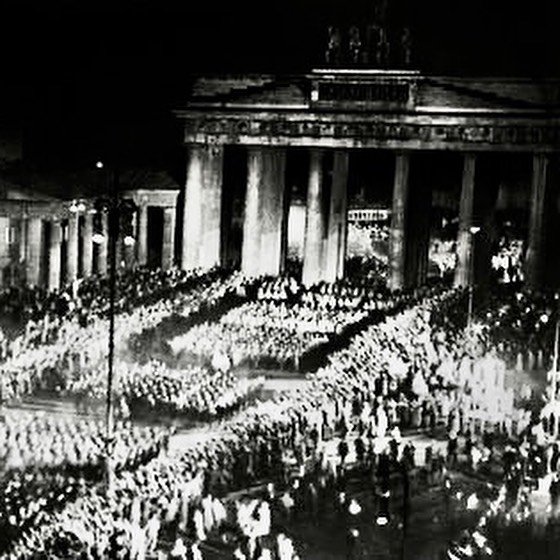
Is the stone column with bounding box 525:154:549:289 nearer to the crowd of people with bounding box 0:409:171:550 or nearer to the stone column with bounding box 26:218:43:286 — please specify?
the stone column with bounding box 26:218:43:286

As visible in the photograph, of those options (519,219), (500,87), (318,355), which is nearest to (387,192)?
(519,219)

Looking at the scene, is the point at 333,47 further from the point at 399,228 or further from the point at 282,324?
the point at 282,324

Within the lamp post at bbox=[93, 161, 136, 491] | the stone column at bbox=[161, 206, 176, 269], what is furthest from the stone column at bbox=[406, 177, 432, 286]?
the lamp post at bbox=[93, 161, 136, 491]

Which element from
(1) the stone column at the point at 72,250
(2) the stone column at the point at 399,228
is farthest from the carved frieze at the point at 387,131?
(1) the stone column at the point at 72,250

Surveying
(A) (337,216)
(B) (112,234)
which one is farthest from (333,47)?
(B) (112,234)

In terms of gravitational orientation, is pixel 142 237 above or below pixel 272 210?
below

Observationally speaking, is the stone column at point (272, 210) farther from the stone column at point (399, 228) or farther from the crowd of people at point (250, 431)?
the crowd of people at point (250, 431)
